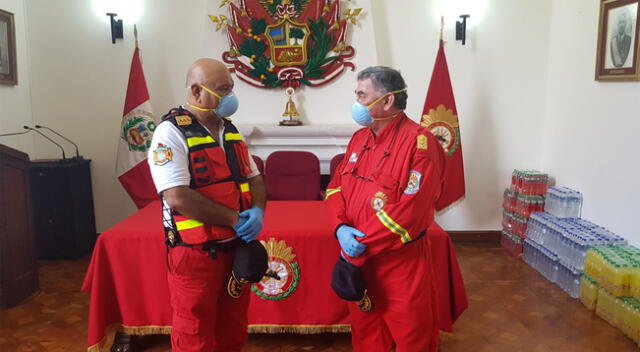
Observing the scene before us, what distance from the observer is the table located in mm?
2570

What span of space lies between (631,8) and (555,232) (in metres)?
1.63

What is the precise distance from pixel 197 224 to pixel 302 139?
275 cm

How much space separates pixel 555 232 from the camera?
12.1 feet

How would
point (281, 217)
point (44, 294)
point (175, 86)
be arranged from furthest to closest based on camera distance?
point (175, 86) < point (44, 294) < point (281, 217)

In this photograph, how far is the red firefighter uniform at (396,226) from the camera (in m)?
1.74

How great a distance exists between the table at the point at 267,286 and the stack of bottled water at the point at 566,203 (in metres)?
1.72

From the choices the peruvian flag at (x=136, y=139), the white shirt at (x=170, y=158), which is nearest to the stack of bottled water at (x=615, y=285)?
the white shirt at (x=170, y=158)

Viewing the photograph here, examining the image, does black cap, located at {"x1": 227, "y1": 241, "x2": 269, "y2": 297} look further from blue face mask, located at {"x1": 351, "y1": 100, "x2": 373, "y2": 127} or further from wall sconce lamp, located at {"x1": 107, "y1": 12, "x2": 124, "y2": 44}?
wall sconce lamp, located at {"x1": 107, "y1": 12, "x2": 124, "y2": 44}

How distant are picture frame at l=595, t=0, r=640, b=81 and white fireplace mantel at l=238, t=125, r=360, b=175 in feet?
6.39

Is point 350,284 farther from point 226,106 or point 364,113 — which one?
point 226,106

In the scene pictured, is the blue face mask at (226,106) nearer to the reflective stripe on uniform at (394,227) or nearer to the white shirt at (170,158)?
the white shirt at (170,158)

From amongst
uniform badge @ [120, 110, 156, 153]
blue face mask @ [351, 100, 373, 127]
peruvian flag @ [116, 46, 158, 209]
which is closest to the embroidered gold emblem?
blue face mask @ [351, 100, 373, 127]

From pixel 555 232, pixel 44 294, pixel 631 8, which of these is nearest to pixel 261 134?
pixel 44 294

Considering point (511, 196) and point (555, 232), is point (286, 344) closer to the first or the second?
point (555, 232)
